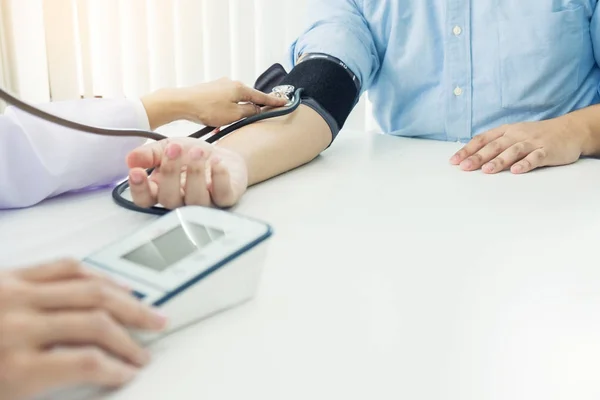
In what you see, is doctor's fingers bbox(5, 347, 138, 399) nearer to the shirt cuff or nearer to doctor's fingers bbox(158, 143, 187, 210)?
doctor's fingers bbox(158, 143, 187, 210)

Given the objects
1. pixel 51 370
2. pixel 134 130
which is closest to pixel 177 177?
pixel 134 130

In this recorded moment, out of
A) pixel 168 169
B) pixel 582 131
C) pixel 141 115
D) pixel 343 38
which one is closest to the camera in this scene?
pixel 168 169

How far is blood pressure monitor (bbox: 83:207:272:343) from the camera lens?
0.38 metres

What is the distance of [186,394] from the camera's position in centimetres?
33

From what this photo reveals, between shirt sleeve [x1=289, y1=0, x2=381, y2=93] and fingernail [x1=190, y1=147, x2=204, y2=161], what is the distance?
0.40 metres

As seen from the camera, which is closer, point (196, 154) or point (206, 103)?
point (196, 154)

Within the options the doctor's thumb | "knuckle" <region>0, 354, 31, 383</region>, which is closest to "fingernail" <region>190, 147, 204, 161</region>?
the doctor's thumb

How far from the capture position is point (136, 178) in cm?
60

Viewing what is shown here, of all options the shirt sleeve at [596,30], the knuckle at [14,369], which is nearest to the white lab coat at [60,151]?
Answer: the knuckle at [14,369]

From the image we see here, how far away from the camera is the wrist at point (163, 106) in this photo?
779 millimetres

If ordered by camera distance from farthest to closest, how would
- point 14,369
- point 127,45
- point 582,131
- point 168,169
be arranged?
point 127,45 < point 582,131 < point 168,169 < point 14,369

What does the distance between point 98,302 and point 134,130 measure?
0.37 m

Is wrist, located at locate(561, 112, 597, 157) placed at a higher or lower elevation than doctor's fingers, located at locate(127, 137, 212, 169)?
lower

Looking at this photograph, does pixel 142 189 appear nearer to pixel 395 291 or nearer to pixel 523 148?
pixel 395 291
